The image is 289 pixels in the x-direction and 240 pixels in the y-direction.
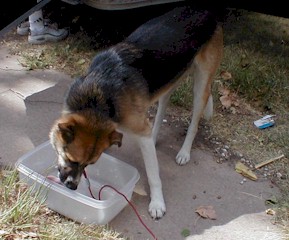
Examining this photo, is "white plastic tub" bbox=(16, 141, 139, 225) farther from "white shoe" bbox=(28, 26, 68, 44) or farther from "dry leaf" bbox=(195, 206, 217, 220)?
"white shoe" bbox=(28, 26, 68, 44)

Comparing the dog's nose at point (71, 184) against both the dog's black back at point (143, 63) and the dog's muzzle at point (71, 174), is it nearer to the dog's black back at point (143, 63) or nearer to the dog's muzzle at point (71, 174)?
the dog's muzzle at point (71, 174)

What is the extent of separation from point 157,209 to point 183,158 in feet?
2.35

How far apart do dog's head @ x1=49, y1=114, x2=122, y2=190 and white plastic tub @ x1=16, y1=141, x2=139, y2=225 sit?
197mm

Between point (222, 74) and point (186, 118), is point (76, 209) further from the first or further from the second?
point (222, 74)

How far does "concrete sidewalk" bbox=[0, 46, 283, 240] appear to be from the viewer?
3.61m

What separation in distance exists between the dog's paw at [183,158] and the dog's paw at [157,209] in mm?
607

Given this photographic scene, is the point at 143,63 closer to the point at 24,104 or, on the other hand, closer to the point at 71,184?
the point at 71,184

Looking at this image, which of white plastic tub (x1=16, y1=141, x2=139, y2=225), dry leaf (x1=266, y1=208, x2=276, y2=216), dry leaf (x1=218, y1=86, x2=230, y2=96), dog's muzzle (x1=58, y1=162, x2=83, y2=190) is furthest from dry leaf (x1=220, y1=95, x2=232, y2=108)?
dog's muzzle (x1=58, y1=162, x2=83, y2=190)

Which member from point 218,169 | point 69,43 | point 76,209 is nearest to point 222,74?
point 218,169

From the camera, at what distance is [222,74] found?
5344 millimetres

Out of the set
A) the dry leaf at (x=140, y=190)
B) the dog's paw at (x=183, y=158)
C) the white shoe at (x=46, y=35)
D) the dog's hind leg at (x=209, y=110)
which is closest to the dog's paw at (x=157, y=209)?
the dry leaf at (x=140, y=190)

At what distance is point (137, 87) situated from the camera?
3553 millimetres

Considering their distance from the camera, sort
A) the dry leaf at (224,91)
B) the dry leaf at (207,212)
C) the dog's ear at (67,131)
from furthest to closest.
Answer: the dry leaf at (224,91) → the dry leaf at (207,212) → the dog's ear at (67,131)

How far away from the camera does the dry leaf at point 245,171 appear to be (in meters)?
4.17
